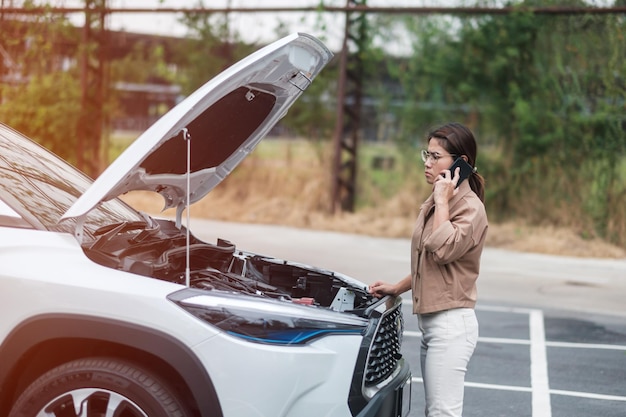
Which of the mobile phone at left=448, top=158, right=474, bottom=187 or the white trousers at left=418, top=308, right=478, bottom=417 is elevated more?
the mobile phone at left=448, top=158, right=474, bottom=187

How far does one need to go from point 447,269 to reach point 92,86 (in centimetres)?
1367

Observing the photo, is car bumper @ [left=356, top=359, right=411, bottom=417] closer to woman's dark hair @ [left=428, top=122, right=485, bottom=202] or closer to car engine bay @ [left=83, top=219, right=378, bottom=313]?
car engine bay @ [left=83, top=219, right=378, bottom=313]

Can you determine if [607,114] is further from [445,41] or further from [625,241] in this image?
[445,41]

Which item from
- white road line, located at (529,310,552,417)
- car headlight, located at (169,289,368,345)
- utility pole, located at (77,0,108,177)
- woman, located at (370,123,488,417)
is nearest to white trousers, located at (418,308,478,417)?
woman, located at (370,123,488,417)

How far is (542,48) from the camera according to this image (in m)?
13.8

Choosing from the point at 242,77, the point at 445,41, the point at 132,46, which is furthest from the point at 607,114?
the point at 242,77

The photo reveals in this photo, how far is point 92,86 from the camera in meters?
16.3

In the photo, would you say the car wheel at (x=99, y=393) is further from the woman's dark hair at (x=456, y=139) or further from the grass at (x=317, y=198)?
the grass at (x=317, y=198)

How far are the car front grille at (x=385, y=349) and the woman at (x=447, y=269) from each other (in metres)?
0.12

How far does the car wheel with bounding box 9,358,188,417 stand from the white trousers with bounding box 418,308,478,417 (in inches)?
45.8

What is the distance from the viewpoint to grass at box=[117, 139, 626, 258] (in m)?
13.8

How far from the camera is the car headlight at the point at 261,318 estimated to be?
10.6 feet

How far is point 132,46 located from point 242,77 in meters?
14.5

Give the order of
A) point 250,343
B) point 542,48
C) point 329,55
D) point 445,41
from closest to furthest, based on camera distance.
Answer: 1. point 250,343
2. point 329,55
3. point 542,48
4. point 445,41
